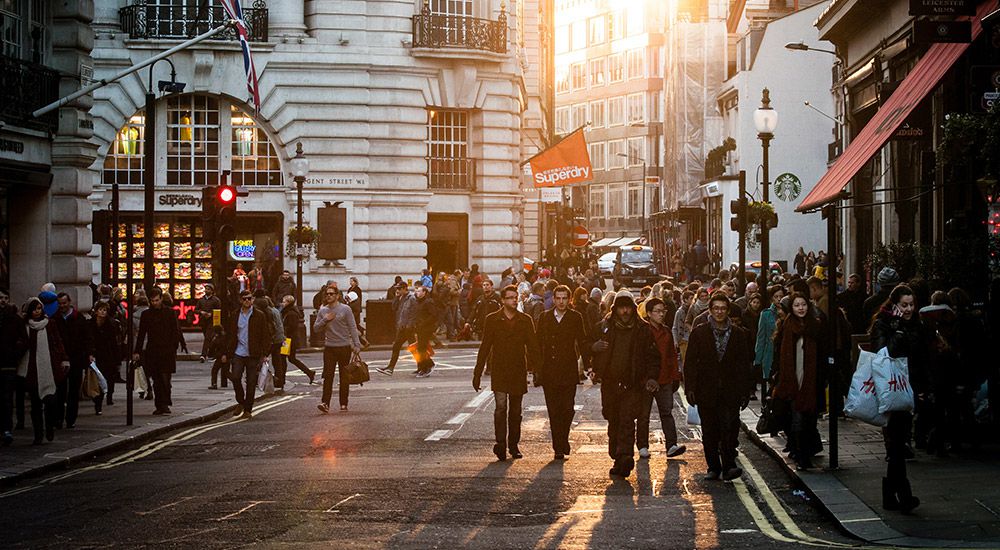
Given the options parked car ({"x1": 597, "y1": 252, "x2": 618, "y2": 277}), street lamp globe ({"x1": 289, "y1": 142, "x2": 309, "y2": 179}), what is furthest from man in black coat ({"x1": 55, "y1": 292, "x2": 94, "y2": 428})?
parked car ({"x1": 597, "y1": 252, "x2": 618, "y2": 277})

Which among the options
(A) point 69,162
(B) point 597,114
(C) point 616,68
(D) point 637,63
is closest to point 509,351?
(A) point 69,162

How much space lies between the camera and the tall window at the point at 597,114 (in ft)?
396

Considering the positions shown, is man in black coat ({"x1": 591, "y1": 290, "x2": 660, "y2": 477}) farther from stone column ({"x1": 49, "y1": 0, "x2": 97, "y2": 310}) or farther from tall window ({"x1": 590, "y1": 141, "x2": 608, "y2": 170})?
tall window ({"x1": 590, "y1": 141, "x2": 608, "y2": 170})

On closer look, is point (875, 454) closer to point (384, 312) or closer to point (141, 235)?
point (384, 312)

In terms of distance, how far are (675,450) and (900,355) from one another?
4295mm

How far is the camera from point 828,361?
1495 cm

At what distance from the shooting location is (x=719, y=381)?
47.2ft

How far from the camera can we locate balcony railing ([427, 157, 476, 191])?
146ft

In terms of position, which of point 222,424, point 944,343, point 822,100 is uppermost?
point 822,100

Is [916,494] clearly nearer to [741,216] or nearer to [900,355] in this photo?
[900,355]

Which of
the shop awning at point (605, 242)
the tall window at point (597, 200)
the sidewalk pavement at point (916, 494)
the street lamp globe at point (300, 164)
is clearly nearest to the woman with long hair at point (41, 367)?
the sidewalk pavement at point (916, 494)

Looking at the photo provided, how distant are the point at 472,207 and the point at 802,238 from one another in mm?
18851

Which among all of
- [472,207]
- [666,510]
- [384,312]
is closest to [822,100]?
[472,207]

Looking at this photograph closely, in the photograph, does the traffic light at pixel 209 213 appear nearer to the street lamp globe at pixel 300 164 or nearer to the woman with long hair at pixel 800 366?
the woman with long hair at pixel 800 366
